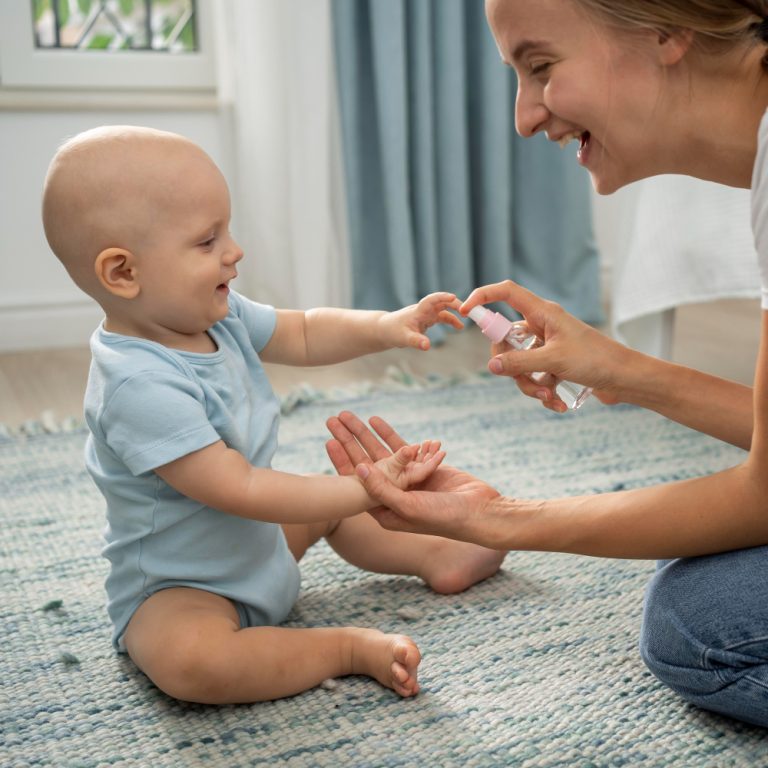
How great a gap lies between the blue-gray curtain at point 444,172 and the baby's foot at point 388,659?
57.7 inches

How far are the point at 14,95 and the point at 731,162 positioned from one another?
1829 mm

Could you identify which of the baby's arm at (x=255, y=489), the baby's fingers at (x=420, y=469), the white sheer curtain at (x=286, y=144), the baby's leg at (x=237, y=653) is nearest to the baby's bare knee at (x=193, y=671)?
the baby's leg at (x=237, y=653)

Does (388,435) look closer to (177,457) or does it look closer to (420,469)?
(420,469)

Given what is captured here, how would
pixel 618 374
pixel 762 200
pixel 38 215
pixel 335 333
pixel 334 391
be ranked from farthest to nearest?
pixel 38 215, pixel 334 391, pixel 335 333, pixel 618 374, pixel 762 200

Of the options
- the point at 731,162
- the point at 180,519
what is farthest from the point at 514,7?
the point at 180,519

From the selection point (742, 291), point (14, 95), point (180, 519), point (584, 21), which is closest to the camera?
point (584, 21)

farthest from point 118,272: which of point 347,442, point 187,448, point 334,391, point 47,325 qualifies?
point 47,325

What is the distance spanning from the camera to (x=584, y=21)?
33.8 inches

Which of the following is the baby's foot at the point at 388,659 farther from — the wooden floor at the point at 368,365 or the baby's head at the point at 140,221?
the wooden floor at the point at 368,365

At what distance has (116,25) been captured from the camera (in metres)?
2.46

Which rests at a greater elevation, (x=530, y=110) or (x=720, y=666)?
(x=530, y=110)

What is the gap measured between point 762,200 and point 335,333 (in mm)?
478

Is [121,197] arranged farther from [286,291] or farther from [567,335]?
[286,291]

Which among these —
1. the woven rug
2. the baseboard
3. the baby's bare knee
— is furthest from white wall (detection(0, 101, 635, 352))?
the baby's bare knee
